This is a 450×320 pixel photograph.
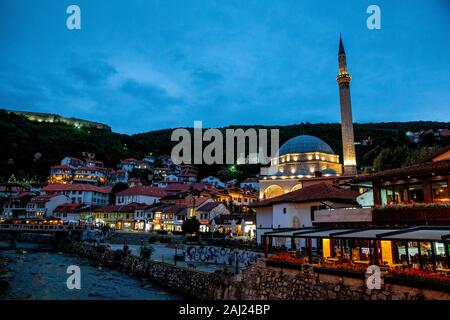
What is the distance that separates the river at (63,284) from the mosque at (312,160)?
27.1 metres

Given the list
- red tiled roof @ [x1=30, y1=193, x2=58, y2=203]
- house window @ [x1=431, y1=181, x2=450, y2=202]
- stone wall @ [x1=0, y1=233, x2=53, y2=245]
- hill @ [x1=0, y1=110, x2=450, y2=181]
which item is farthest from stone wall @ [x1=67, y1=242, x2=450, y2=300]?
hill @ [x1=0, y1=110, x2=450, y2=181]

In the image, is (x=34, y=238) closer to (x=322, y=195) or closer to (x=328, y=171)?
(x=328, y=171)

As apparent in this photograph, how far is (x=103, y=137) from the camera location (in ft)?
469

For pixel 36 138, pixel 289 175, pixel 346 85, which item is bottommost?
pixel 289 175

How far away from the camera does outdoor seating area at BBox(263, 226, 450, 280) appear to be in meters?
12.5

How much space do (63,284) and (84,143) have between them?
358 feet

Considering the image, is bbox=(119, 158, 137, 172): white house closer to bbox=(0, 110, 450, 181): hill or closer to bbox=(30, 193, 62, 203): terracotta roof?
bbox=(0, 110, 450, 181): hill

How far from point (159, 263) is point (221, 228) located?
1002 inches

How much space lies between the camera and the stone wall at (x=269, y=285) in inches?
483

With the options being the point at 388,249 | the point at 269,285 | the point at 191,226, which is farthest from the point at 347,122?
the point at 269,285

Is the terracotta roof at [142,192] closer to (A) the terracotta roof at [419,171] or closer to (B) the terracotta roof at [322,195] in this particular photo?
(B) the terracotta roof at [322,195]

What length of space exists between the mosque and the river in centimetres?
2710
